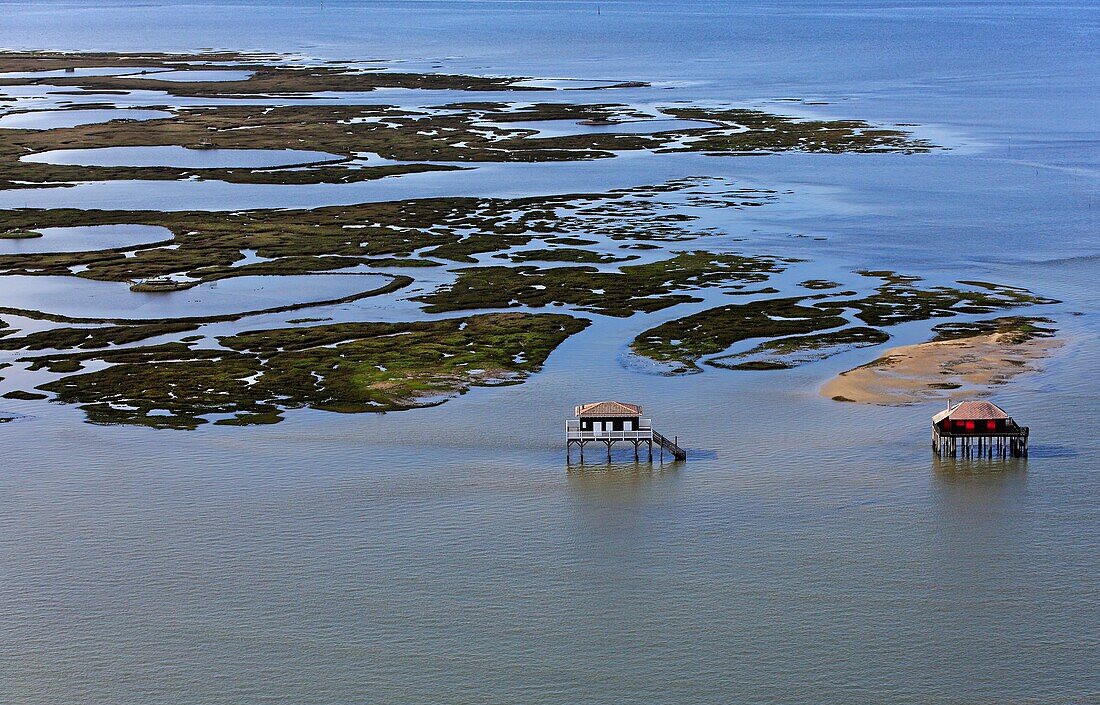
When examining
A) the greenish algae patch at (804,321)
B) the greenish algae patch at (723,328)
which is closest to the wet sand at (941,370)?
the greenish algae patch at (804,321)

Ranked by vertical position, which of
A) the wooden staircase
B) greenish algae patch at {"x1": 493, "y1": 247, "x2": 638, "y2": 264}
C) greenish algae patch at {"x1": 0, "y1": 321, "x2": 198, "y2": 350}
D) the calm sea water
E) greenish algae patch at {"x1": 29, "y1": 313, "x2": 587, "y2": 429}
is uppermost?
greenish algae patch at {"x1": 493, "y1": 247, "x2": 638, "y2": 264}

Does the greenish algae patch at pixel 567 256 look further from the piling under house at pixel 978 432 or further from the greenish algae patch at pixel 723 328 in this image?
the piling under house at pixel 978 432

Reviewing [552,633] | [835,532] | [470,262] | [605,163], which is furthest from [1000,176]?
[552,633]

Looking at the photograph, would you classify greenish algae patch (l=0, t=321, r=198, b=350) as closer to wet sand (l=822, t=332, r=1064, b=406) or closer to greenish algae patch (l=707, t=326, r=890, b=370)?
greenish algae patch (l=707, t=326, r=890, b=370)

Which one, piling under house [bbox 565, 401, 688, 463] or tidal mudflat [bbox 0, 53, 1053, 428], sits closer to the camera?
piling under house [bbox 565, 401, 688, 463]

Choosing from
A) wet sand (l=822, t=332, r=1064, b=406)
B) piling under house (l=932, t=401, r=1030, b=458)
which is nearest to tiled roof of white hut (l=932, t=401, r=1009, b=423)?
piling under house (l=932, t=401, r=1030, b=458)
